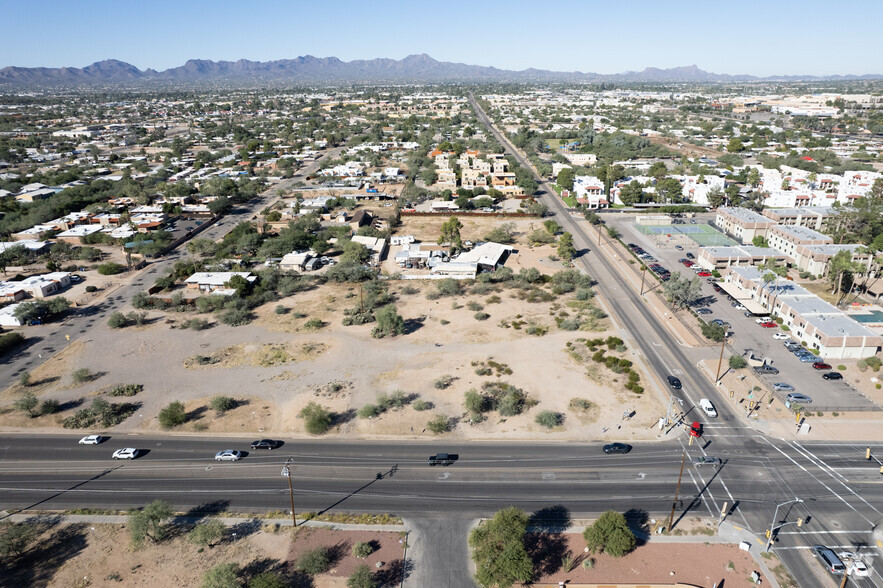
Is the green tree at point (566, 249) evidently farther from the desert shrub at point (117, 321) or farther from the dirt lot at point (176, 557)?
the desert shrub at point (117, 321)

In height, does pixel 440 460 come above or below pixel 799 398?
below

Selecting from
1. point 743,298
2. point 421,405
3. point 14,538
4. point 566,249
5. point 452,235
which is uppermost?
point 452,235

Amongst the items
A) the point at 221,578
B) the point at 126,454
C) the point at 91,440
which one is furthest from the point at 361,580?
the point at 91,440

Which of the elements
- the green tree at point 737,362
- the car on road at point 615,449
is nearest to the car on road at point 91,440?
the car on road at point 615,449

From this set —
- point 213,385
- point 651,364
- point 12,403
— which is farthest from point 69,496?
point 651,364

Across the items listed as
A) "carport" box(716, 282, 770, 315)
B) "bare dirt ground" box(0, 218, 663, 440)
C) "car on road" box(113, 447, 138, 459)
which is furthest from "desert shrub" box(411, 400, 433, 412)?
"carport" box(716, 282, 770, 315)

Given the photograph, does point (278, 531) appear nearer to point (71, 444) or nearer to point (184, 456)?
point (184, 456)

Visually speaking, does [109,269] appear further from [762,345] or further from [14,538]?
[762,345]
